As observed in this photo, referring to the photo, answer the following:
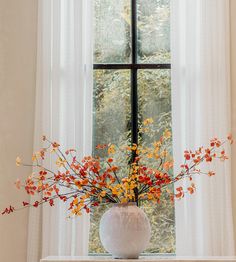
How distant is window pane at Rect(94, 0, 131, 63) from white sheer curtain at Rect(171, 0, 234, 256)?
16.8 inches

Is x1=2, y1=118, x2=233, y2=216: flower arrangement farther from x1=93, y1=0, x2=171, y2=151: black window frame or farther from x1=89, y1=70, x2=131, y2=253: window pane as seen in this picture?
x1=93, y1=0, x2=171, y2=151: black window frame

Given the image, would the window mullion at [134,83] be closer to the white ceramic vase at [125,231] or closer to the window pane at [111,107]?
the window pane at [111,107]

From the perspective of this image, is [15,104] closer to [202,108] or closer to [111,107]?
[111,107]

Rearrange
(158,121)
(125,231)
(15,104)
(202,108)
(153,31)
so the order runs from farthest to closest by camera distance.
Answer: (153,31)
(158,121)
(15,104)
(202,108)
(125,231)

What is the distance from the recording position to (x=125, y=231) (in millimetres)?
3576

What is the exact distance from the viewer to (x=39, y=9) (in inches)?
183

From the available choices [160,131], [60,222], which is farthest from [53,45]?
[60,222]

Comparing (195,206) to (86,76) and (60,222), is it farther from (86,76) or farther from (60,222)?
(86,76)

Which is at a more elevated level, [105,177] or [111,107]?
[111,107]

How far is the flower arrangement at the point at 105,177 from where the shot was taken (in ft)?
11.9

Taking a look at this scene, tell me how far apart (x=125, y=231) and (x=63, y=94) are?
1.42 metres

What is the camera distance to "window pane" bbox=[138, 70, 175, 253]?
15.0 ft

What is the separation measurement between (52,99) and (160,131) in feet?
2.98

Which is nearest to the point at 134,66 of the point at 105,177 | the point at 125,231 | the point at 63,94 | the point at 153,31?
the point at 153,31
